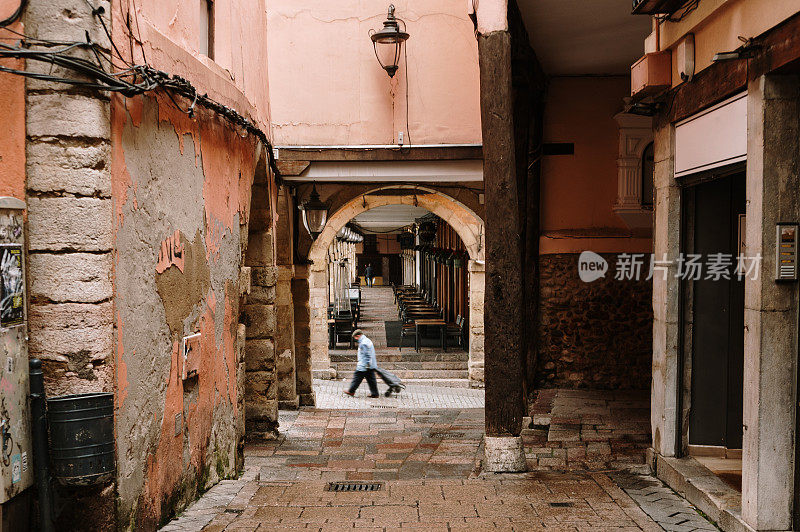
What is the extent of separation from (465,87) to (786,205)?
22.1ft

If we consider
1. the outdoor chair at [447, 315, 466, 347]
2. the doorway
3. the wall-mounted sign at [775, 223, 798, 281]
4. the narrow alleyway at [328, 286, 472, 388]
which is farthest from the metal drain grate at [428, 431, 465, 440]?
the outdoor chair at [447, 315, 466, 347]

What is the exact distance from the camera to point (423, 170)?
1044 cm

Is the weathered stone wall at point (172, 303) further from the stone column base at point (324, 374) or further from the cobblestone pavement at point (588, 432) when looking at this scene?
the stone column base at point (324, 374)

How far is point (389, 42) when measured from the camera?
32.2 ft

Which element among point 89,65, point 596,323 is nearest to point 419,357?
point 596,323

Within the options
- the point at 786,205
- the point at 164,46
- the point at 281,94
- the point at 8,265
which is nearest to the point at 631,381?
the point at 281,94

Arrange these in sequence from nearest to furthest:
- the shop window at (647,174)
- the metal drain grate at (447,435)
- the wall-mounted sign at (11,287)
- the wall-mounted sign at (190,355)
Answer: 1. the wall-mounted sign at (11,287)
2. the wall-mounted sign at (190,355)
3. the metal drain grate at (447,435)
4. the shop window at (647,174)

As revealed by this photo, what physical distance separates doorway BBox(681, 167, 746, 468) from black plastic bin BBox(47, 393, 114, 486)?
3857 millimetres

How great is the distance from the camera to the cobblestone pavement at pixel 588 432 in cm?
659

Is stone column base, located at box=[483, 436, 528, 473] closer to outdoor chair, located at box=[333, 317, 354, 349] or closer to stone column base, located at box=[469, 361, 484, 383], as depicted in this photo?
stone column base, located at box=[469, 361, 484, 383]

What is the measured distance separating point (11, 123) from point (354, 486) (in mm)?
3720

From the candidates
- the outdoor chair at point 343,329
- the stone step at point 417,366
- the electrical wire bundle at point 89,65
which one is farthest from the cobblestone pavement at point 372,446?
the outdoor chair at point 343,329

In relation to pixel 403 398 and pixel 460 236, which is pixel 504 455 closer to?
pixel 403 398

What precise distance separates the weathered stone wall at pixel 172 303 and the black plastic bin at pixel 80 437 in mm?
179
